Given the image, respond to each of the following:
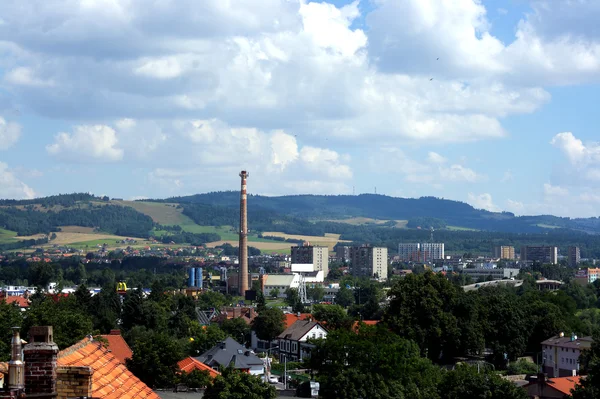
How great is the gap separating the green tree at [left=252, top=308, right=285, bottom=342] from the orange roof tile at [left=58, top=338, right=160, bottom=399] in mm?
73568

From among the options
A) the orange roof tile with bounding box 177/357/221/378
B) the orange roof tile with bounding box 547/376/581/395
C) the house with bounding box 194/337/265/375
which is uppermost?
the orange roof tile with bounding box 177/357/221/378

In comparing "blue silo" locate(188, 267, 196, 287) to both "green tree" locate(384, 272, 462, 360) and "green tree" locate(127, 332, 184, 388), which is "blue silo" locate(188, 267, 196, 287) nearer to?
"green tree" locate(384, 272, 462, 360)

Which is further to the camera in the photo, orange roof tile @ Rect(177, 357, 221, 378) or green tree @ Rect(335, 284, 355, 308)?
green tree @ Rect(335, 284, 355, 308)

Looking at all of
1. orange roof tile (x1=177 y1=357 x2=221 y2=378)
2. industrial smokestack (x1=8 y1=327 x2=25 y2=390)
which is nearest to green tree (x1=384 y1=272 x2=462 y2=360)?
orange roof tile (x1=177 y1=357 x2=221 y2=378)

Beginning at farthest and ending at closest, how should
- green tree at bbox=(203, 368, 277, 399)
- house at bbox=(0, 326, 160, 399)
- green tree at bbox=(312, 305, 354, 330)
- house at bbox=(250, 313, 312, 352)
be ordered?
1. house at bbox=(250, 313, 312, 352)
2. green tree at bbox=(312, 305, 354, 330)
3. green tree at bbox=(203, 368, 277, 399)
4. house at bbox=(0, 326, 160, 399)

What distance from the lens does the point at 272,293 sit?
188625 millimetres

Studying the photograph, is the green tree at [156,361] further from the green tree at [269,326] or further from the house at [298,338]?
the green tree at [269,326]

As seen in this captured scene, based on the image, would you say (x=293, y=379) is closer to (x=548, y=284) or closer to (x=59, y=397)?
(x=59, y=397)

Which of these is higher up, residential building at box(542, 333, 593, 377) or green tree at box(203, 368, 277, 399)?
green tree at box(203, 368, 277, 399)

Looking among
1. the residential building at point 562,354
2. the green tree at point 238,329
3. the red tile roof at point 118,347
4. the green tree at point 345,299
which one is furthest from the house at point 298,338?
the green tree at point 345,299

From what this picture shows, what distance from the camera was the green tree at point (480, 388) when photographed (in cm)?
4212

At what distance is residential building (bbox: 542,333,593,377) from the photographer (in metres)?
68.8

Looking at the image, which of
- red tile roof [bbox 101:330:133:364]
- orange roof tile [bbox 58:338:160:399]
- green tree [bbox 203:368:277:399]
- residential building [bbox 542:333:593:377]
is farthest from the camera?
residential building [bbox 542:333:593:377]

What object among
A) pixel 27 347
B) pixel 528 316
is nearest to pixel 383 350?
pixel 528 316
